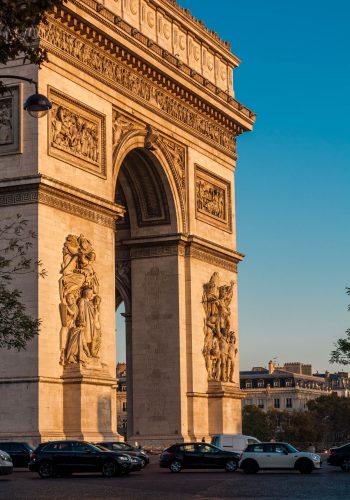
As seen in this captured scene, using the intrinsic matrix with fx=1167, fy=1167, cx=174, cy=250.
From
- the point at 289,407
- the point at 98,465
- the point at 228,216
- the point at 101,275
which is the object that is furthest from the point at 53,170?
the point at 289,407

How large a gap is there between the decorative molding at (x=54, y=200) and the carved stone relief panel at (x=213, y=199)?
33.4ft

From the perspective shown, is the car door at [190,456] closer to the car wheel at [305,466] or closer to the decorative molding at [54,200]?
the car wheel at [305,466]

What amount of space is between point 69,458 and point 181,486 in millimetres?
5481

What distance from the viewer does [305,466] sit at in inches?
1556

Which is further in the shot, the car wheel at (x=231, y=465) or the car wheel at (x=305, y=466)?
the car wheel at (x=231, y=465)

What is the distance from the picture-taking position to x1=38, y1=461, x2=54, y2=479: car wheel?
3616 cm

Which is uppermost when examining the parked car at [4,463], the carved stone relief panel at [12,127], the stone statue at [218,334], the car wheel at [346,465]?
the carved stone relief panel at [12,127]

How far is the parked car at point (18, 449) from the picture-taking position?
125 feet

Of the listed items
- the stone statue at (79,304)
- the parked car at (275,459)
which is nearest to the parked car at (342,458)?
the parked car at (275,459)

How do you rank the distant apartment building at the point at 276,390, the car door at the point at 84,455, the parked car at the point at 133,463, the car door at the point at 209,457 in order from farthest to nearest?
the distant apartment building at the point at 276,390 < the car door at the point at 209,457 < the parked car at the point at 133,463 < the car door at the point at 84,455

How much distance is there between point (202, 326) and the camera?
52062 millimetres

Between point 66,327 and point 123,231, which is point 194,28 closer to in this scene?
point 123,231

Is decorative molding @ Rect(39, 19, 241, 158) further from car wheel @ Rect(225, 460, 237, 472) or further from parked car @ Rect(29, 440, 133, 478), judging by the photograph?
car wheel @ Rect(225, 460, 237, 472)

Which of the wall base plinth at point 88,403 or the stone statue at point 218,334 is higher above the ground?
the stone statue at point 218,334
